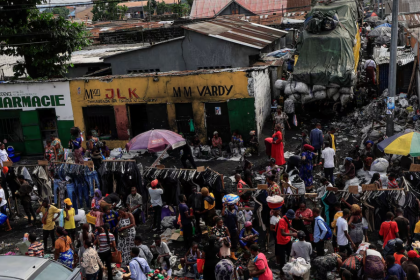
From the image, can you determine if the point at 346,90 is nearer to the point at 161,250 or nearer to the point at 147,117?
the point at 147,117

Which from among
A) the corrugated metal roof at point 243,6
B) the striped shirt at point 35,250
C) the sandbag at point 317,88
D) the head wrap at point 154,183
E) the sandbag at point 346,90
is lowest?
the striped shirt at point 35,250

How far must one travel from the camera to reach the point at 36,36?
21.0 metres

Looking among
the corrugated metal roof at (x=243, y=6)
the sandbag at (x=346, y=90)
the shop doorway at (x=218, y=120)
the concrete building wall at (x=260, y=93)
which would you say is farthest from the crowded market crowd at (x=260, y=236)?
the corrugated metal roof at (x=243, y=6)

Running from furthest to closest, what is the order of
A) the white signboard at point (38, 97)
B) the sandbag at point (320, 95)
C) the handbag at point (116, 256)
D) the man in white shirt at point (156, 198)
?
the white signboard at point (38, 97), the sandbag at point (320, 95), the man in white shirt at point (156, 198), the handbag at point (116, 256)

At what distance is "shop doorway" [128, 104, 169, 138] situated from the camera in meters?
18.2

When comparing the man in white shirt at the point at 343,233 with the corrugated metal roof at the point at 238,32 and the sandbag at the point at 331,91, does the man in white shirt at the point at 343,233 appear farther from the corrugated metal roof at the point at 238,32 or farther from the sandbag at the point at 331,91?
the corrugated metal roof at the point at 238,32

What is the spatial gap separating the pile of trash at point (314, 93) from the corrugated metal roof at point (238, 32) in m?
3.18

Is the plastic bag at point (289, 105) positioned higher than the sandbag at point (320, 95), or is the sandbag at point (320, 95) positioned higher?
the sandbag at point (320, 95)

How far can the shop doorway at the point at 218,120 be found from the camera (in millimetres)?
17547

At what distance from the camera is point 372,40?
30812 mm

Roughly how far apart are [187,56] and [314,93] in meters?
6.56

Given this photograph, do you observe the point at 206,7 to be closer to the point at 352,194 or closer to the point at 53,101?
the point at 53,101

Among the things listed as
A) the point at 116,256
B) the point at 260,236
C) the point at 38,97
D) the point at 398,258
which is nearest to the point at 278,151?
the point at 260,236

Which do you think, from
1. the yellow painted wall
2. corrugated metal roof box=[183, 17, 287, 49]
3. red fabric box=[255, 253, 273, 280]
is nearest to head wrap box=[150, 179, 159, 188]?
red fabric box=[255, 253, 273, 280]
